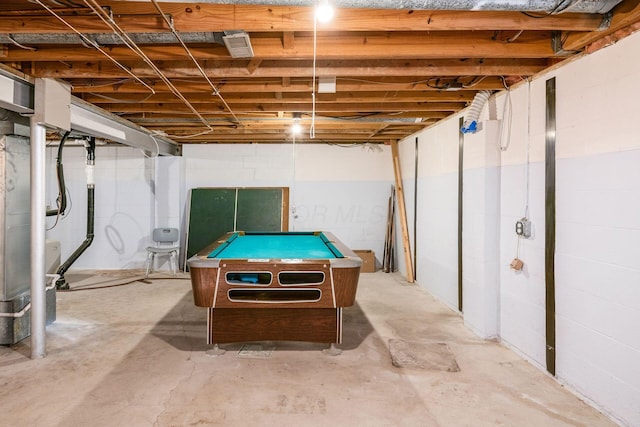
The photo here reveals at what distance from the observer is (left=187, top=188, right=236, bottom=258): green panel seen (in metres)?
5.97

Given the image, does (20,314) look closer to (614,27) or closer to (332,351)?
(332,351)

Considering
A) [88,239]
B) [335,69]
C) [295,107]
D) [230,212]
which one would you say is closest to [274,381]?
[335,69]

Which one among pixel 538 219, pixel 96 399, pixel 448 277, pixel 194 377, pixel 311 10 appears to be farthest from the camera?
pixel 448 277

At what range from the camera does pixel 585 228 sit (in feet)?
7.50

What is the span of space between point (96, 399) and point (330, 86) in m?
2.83

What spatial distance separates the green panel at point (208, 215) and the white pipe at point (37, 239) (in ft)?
10.1

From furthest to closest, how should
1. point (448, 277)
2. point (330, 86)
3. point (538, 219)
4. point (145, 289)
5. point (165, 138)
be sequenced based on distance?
1. point (165, 138)
2. point (145, 289)
3. point (448, 277)
4. point (330, 86)
5. point (538, 219)

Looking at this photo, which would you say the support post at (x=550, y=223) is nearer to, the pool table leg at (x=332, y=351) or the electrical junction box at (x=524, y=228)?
the electrical junction box at (x=524, y=228)

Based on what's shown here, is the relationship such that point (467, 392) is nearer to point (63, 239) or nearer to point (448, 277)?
point (448, 277)

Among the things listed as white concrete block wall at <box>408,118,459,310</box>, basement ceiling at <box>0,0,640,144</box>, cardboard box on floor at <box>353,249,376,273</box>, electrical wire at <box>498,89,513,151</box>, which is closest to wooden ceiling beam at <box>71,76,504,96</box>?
basement ceiling at <box>0,0,640,144</box>

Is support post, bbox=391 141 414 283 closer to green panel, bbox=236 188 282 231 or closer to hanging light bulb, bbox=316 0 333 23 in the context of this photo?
green panel, bbox=236 188 282 231

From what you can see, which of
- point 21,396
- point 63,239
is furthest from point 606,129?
point 63,239

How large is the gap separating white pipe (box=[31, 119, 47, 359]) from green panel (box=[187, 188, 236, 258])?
3.09 m

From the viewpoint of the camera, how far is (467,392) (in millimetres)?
2342
